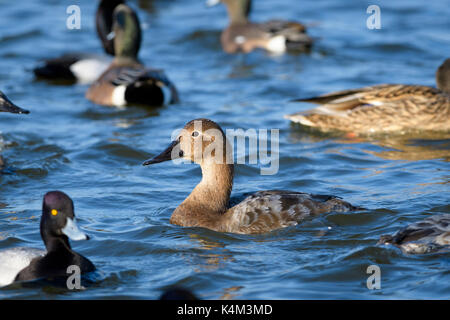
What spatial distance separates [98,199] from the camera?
829cm

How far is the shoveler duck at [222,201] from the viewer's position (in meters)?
7.07

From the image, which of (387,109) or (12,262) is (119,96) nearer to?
(387,109)

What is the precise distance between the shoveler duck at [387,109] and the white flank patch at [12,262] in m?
5.11

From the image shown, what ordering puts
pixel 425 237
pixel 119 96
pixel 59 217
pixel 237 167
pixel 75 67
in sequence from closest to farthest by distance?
pixel 59 217 → pixel 425 237 → pixel 237 167 → pixel 119 96 → pixel 75 67

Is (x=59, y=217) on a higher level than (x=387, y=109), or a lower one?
lower

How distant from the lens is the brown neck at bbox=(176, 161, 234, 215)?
7.30 m

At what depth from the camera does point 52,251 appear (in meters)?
5.96

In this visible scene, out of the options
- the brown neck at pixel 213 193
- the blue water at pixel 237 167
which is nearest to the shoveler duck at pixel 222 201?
the brown neck at pixel 213 193

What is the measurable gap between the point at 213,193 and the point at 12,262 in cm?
203

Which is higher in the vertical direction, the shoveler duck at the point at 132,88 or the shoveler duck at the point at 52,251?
the shoveler duck at the point at 132,88

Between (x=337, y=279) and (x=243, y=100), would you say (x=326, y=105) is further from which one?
(x=337, y=279)

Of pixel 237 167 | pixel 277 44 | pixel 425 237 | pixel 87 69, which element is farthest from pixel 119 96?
pixel 425 237

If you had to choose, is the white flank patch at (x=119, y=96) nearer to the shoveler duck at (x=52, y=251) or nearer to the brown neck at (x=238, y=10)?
the brown neck at (x=238, y=10)

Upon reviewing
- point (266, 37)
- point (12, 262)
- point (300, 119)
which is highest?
point (266, 37)
